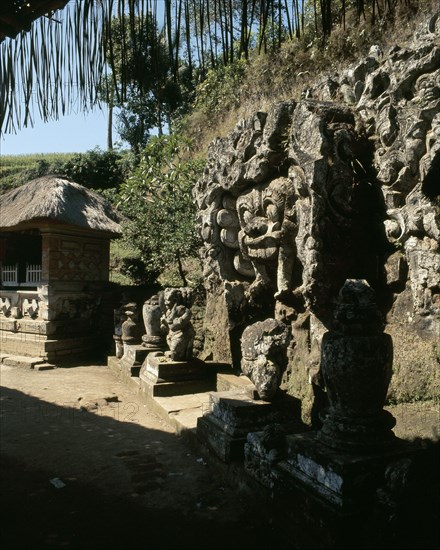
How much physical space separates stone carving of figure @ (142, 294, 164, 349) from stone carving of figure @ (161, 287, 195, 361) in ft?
2.50

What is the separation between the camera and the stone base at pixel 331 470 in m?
2.95

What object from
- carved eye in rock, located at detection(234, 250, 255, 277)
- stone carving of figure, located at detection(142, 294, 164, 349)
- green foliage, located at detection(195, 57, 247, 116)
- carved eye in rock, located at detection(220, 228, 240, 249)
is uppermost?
green foliage, located at detection(195, 57, 247, 116)

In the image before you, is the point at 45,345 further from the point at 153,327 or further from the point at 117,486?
the point at 117,486

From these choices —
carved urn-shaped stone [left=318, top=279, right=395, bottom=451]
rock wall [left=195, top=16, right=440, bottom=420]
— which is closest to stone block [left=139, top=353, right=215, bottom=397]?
rock wall [left=195, top=16, right=440, bottom=420]

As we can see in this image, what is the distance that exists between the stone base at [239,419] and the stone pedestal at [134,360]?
4.22 m

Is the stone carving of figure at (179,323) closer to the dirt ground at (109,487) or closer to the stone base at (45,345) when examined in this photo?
the dirt ground at (109,487)

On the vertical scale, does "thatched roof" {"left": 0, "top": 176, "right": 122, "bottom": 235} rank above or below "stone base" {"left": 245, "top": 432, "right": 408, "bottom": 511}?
above

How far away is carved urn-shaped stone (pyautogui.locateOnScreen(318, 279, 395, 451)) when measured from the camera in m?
3.17

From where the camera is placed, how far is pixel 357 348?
3193mm

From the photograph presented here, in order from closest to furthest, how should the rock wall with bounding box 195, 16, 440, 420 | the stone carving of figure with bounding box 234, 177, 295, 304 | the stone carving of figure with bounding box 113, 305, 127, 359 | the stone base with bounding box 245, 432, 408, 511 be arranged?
the stone base with bounding box 245, 432, 408, 511, the rock wall with bounding box 195, 16, 440, 420, the stone carving of figure with bounding box 234, 177, 295, 304, the stone carving of figure with bounding box 113, 305, 127, 359

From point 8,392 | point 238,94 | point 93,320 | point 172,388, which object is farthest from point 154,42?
point 238,94

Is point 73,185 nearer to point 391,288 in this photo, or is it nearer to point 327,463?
point 391,288

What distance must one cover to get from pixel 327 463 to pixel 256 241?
4.80 metres

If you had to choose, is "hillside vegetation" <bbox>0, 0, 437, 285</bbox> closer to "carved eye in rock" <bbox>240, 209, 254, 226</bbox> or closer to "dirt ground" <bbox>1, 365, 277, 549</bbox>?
"carved eye in rock" <bbox>240, 209, 254, 226</bbox>
